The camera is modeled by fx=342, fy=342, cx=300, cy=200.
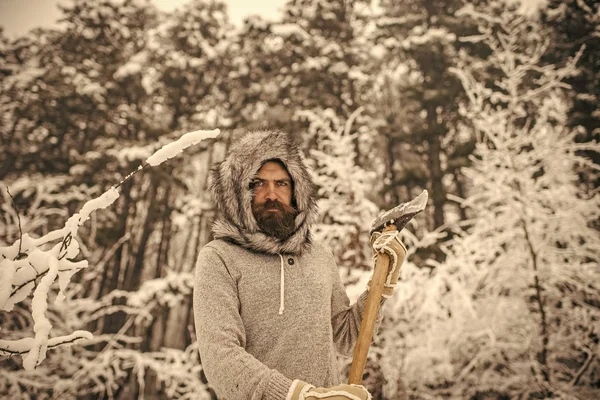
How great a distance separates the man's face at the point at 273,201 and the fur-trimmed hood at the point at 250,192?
4cm

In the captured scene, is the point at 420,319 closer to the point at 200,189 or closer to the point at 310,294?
the point at 310,294

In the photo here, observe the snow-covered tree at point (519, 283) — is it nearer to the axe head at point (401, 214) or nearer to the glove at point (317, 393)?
the axe head at point (401, 214)

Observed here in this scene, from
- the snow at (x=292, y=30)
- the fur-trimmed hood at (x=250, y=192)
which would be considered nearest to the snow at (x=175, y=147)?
the fur-trimmed hood at (x=250, y=192)

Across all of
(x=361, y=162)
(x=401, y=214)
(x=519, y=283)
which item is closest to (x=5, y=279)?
(x=401, y=214)

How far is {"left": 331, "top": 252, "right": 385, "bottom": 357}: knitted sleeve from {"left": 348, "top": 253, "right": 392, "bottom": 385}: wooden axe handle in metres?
0.12

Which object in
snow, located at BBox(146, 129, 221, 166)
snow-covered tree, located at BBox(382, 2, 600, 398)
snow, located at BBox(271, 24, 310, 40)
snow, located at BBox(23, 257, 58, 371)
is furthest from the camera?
snow, located at BBox(271, 24, 310, 40)

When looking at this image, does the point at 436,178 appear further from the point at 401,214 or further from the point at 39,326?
the point at 39,326

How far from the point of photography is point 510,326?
4832 millimetres

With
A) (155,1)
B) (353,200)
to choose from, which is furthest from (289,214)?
(155,1)

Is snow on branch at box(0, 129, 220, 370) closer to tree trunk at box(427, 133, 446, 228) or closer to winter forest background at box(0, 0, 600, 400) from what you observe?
winter forest background at box(0, 0, 600, 400)

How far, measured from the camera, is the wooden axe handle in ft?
5.61

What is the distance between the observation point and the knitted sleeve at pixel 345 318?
6.64 feet

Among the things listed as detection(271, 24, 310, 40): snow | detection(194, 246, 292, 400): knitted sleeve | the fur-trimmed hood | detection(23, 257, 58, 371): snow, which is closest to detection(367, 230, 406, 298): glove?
the fur-trimmed hood

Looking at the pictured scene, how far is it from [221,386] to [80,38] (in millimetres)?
10970
